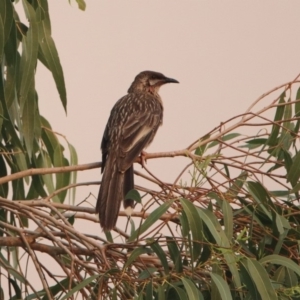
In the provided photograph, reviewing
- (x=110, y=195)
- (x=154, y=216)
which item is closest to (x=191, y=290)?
(x=154, y=216)

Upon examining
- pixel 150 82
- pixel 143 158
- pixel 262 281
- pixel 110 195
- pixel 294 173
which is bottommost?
pixel 262 281

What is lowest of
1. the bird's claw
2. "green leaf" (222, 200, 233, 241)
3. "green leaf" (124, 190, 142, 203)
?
"green leaf" (222, 200, 233, 241)

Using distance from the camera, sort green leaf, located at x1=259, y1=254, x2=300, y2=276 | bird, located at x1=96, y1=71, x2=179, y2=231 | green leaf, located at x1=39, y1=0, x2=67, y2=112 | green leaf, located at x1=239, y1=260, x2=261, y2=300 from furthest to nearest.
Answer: green leaf, located at x1=39, y1=0, x2=67, y2=112
bird, located at x1=96, y1=71, x2=179, y2=231
green leaf, located at x1=259, y1=254, x2=300, y2=276
green leaf, located at x1=239, y1=260, x2=261, y2=300

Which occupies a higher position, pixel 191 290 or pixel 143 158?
pixel 143 158

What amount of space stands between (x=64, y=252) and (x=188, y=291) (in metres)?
0.83

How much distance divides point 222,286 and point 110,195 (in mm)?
1576

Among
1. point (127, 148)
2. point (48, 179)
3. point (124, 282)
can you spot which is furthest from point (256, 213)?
point (48, 179)

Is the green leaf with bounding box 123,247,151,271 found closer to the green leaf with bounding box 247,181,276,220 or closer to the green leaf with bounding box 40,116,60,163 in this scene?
the green leaf with bounding box 247,181,276,220

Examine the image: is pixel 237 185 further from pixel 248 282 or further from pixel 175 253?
pixel 248 282

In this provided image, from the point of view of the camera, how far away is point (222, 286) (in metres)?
4.58

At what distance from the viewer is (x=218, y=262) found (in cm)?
469

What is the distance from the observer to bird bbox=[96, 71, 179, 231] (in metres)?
5.95

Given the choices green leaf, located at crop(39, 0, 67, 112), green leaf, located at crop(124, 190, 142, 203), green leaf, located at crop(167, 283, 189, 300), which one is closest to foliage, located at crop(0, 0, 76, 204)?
green leaf, located at crop(39, 0, 67, 112)

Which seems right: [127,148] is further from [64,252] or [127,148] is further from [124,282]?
[124,282]
